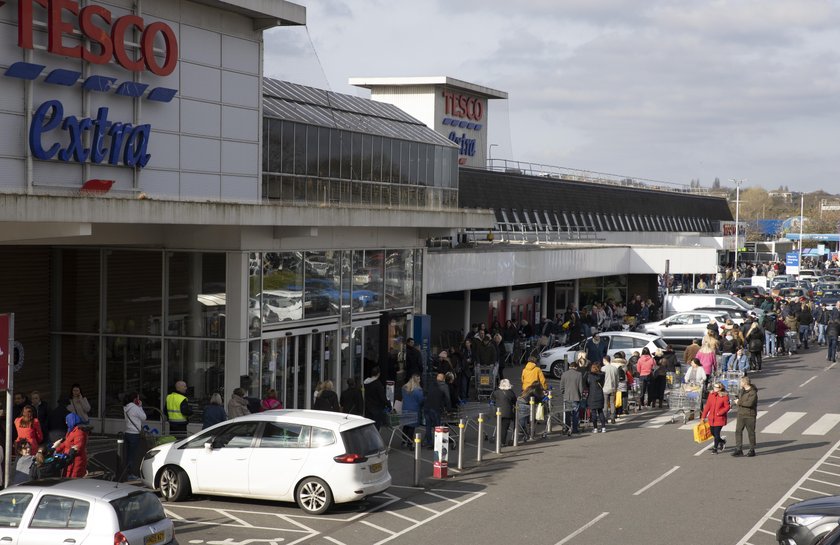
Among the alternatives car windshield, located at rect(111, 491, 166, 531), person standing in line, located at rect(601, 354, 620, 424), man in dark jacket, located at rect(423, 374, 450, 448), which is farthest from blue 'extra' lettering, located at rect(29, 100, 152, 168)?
person standing in line, located at rect(601, 354, 620, 424)

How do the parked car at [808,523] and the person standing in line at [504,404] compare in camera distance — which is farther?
the person standing in line at [504,404]

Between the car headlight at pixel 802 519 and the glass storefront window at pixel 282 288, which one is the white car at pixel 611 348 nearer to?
the glass storefront window at pixel 282 288

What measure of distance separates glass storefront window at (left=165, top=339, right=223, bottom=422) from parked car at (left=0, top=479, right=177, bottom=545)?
31.8 ft

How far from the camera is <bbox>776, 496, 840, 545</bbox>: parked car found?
13703mm

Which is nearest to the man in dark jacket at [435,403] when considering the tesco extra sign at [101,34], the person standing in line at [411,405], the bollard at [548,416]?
the person standing in line at [411,405]

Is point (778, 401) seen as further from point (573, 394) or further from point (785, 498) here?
→ point (785, 498)

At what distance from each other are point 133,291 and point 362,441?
830 cm

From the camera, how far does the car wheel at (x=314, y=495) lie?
621 inches

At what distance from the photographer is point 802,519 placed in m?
13.9

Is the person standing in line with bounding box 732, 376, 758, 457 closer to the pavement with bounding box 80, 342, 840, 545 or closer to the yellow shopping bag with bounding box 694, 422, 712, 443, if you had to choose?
the pavement with bounding box 80, 342, 840, 545

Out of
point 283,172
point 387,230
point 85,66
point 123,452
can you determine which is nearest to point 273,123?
point 283,172

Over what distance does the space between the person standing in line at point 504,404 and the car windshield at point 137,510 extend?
10.2m

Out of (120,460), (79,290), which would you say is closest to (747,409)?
(120,460)

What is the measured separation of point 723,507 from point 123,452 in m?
9.57
